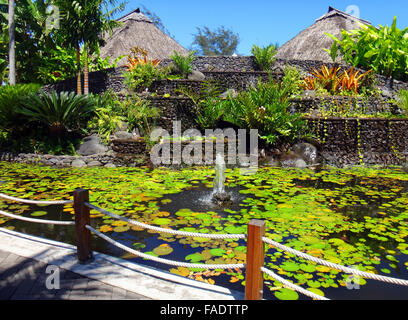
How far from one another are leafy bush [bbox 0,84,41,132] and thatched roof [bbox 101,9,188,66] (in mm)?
10021

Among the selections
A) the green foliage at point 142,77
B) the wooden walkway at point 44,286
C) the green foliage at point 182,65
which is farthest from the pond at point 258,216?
the green foliage at point 182,65

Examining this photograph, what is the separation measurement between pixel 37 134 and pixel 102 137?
7.84ft

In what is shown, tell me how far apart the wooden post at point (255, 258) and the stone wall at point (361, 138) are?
9208 millimetres

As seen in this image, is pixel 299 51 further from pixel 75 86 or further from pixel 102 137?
pixel 102 137

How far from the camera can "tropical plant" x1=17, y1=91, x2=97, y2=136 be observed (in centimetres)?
1020

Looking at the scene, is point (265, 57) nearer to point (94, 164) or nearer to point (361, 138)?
point (361, 138)

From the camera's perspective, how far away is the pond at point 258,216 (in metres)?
3.42

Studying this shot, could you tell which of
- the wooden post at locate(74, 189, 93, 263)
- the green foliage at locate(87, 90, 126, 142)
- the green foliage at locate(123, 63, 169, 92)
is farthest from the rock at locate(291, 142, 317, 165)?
the wooden post at locate(74, 189, 93, 263)

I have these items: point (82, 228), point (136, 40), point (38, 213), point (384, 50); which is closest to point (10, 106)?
point (38, 213)

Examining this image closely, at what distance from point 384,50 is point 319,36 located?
8.11 meters

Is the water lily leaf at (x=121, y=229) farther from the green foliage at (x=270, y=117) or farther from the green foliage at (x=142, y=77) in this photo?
the green foliage at (x=142, y=77)

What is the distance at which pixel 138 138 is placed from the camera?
36.3 ft
